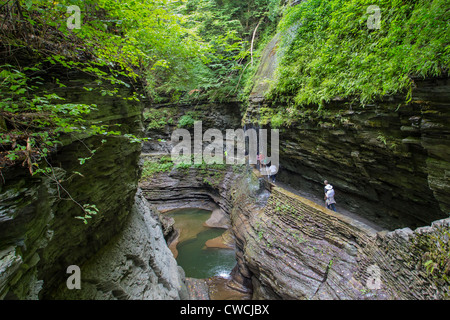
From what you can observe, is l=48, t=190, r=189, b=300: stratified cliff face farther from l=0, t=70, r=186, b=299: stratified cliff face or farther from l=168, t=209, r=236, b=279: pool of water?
l=168, t=209, r=236, b=279: pool of water

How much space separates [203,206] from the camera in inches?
680

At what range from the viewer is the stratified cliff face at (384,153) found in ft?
13.4

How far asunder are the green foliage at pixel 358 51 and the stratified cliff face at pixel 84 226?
6000 millimetres

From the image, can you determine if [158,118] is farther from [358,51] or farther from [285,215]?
[358,51]

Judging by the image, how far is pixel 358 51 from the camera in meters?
6.04

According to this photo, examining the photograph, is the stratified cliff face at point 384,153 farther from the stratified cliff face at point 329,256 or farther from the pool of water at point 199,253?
the pool of water at point 199,253

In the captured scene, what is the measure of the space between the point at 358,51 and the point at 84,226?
8344 millimetres

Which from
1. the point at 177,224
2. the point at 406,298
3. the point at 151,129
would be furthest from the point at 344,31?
the point at 151,129

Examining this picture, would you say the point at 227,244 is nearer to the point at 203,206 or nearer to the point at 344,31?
the point at 203,206

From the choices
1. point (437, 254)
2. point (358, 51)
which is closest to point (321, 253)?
point (437, 254)

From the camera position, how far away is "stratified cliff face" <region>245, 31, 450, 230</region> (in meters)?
4.09

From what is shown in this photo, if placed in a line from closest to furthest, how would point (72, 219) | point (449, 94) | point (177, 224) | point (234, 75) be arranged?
point (449, 94)
point (72, 219)
point (177, 224)
point (234, 75)

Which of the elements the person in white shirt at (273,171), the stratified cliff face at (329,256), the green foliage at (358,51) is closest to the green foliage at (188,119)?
the green foliage at (358,51)

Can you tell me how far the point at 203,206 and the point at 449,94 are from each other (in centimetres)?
1548
